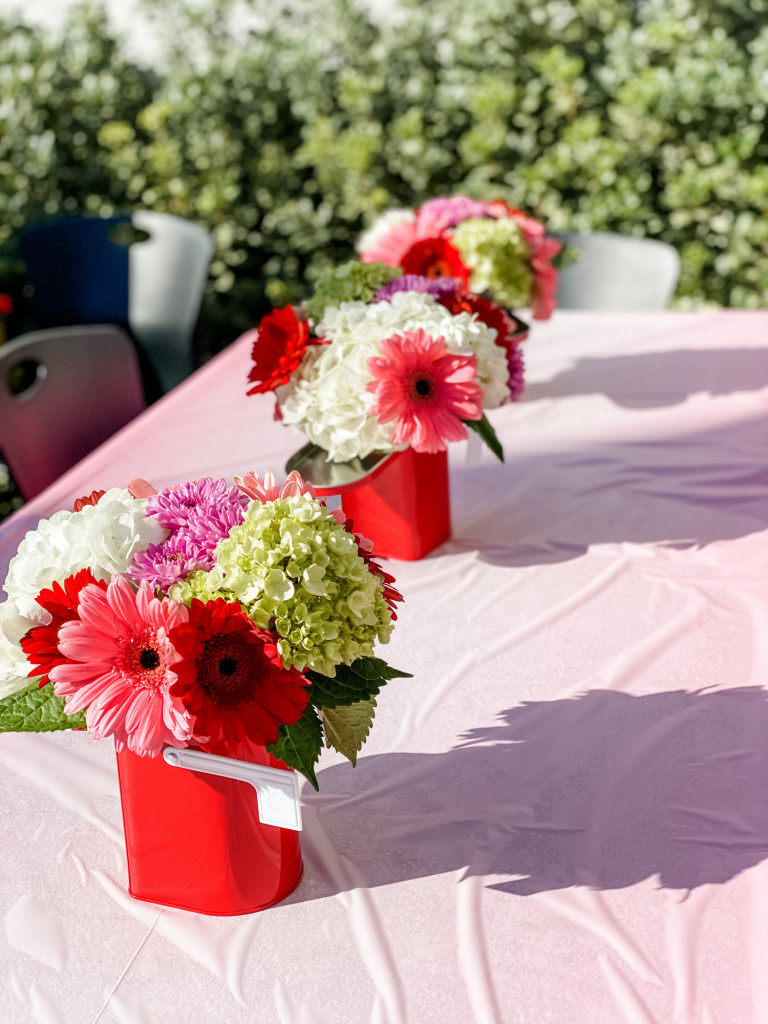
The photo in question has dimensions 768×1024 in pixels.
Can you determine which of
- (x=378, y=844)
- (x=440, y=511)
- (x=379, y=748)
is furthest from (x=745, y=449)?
(x=378, y=844)

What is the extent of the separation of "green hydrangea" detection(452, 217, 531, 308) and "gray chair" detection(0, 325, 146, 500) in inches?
29.0

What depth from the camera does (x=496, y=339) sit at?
1.34 m

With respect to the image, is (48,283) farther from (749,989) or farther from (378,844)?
(749,989)

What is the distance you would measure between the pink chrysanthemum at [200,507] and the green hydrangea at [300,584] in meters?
0.03

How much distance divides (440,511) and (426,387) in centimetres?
28

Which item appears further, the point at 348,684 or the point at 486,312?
the point at 486,312

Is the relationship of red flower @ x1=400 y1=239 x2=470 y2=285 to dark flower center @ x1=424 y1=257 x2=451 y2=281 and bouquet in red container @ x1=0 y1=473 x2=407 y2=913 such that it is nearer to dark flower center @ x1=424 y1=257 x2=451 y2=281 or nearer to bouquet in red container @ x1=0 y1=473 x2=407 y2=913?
dark flower center @ x1=424 y1=257 x2=451 y2=281

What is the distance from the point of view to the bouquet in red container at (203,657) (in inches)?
27.7

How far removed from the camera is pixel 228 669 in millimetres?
712

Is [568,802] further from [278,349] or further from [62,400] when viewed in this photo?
[62,400]

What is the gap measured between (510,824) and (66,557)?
1.36ft

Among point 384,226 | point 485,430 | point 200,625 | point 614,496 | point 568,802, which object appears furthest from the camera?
point 384,226

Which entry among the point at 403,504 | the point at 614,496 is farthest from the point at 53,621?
the point at 614,496

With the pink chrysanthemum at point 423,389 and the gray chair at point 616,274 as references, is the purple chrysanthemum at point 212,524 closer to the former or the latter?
the pink chrysanthemum at point 423,389
